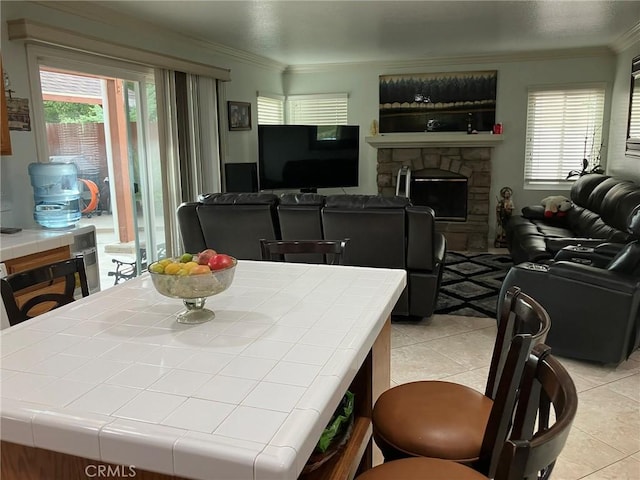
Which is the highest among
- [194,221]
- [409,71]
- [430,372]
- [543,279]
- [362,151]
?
[409,71]

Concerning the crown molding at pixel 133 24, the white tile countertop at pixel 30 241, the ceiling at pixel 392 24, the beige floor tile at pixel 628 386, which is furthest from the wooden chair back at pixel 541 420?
the crown molding at pixel 133 24

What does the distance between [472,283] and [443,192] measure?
7.88ft

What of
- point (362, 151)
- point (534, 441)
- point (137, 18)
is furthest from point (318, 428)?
point (362, 151)

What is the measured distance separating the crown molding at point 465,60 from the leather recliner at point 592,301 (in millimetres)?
4402

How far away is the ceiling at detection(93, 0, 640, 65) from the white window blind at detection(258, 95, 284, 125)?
805mm

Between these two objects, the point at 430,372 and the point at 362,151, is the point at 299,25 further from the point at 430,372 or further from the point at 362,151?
the point at 430,372

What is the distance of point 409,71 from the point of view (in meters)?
7.38

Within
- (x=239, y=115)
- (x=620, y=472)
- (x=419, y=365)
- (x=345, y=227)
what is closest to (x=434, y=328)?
(x=419, y=365)

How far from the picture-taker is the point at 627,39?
579 centimetres

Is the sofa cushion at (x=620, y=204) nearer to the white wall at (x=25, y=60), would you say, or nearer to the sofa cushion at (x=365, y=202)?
the sofa cushion at (x=365, y=202)

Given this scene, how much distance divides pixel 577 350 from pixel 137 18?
14.5ft

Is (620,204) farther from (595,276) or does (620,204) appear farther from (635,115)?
(595,276)

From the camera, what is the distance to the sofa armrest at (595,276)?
3043mm

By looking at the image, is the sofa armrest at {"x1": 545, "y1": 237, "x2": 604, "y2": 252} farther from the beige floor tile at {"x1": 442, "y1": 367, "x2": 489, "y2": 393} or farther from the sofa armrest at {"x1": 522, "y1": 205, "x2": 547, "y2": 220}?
the sofa armrest at {"x1": 522, "y1": 205, "x2": 547, "y2": 220}
